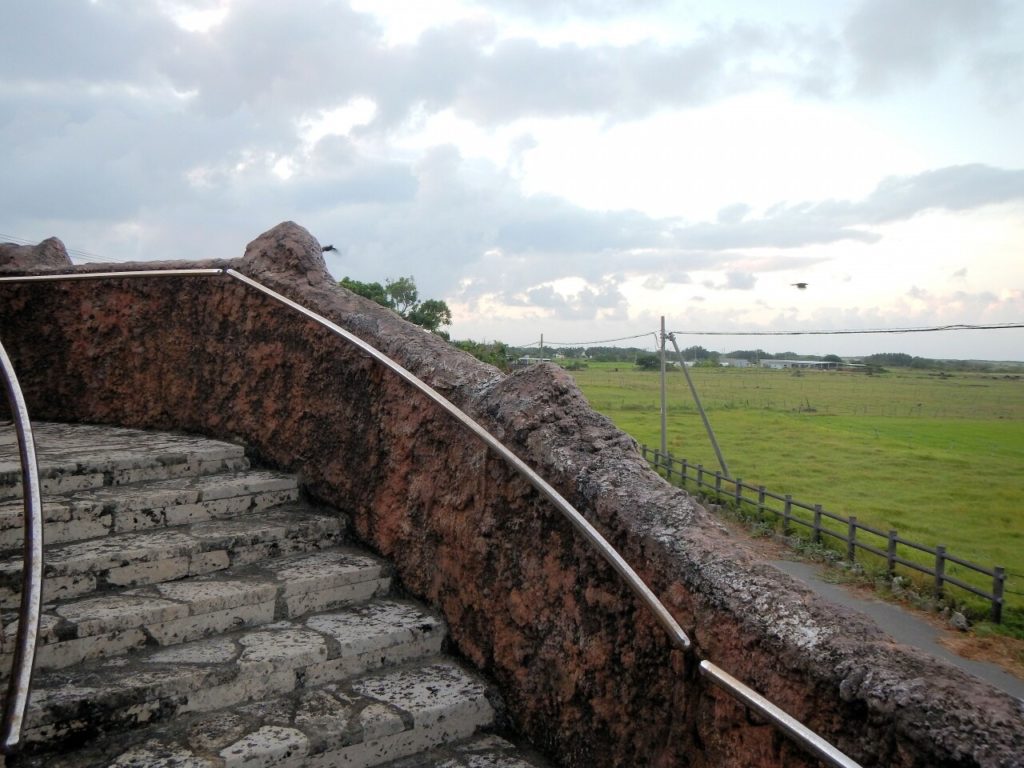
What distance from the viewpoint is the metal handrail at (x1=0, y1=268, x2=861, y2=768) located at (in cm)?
144

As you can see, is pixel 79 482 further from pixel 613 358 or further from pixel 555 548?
pixel 613 358

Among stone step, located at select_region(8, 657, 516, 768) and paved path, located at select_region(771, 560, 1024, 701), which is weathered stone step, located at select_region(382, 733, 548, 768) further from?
paved path, located at select_region(771, 560, 1024, 701)

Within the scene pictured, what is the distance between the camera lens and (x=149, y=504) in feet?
10.3

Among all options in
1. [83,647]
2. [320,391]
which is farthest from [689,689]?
[320,391]

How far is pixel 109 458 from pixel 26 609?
1776 mm

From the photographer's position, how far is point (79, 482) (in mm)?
3271

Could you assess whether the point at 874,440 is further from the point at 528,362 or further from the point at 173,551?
the point at 173,551

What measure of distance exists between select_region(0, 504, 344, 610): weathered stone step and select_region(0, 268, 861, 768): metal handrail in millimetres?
847

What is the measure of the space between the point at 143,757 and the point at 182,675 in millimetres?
288

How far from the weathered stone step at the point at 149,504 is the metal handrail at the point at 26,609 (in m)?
0.65

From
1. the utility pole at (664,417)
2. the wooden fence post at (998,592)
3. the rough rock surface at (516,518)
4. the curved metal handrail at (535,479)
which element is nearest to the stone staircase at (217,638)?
the rough rock surface at (516,518)

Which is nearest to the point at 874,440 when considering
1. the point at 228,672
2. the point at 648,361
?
the point at 648,361

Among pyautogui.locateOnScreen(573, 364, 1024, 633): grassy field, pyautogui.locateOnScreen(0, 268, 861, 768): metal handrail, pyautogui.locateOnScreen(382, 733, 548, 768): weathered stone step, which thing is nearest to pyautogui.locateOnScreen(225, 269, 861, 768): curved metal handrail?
pyautogui.locateOnScreen(0, 268, 861, 768): metal handrail

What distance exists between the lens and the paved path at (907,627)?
4888mm
